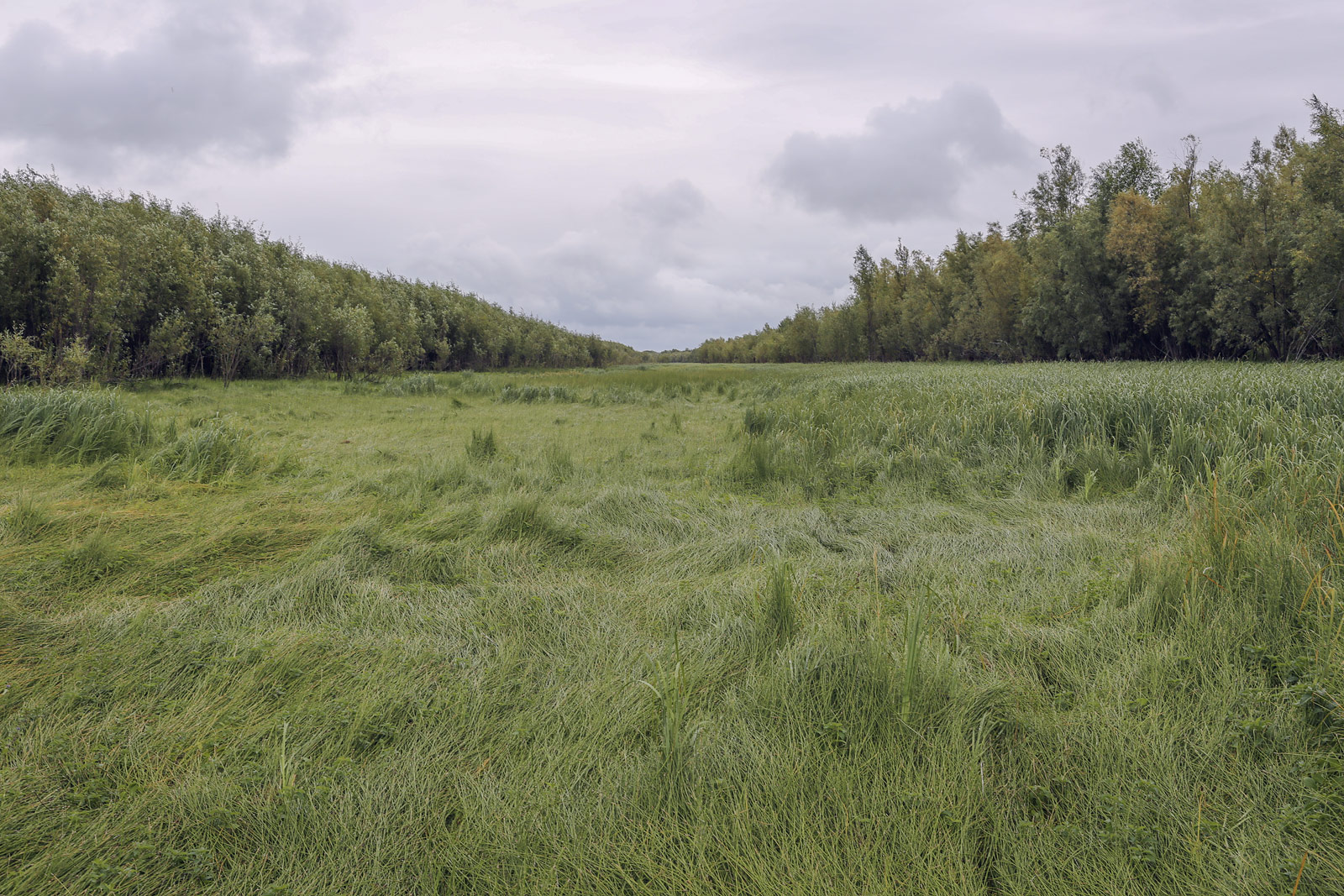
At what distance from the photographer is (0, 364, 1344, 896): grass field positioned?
162 cm

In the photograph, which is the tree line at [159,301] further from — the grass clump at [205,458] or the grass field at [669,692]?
the grass field at [669,692]

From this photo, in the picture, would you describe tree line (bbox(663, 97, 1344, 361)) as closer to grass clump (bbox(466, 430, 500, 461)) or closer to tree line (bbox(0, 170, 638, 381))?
grass clump (bbox(466, 430, 500, 461))

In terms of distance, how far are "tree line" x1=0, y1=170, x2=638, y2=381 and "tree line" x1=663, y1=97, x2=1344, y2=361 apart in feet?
138

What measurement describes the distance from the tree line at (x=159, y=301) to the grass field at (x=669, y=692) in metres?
17.5

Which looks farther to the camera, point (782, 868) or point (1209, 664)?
point (1209, 664)

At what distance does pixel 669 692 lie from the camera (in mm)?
2188

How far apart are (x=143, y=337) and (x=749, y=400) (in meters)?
23.3

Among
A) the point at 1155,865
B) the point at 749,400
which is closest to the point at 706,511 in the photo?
the point at 1155,865

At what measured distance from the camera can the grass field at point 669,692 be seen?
63.9 inches

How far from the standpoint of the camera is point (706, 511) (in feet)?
17.9

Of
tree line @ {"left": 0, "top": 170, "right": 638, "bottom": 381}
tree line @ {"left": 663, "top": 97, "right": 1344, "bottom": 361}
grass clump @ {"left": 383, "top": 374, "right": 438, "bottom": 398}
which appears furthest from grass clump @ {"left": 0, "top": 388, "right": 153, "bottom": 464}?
tree line @ {"left": 663, "top": 97, "right": 1344, "bottom": 361}

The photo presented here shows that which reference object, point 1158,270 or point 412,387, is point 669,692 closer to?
point 412,387

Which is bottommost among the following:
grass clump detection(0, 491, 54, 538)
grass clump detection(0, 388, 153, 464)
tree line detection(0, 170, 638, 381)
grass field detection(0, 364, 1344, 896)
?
grass field detection(0, 364, 1344, 896)

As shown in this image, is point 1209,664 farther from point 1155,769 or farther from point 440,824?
point 440,824
